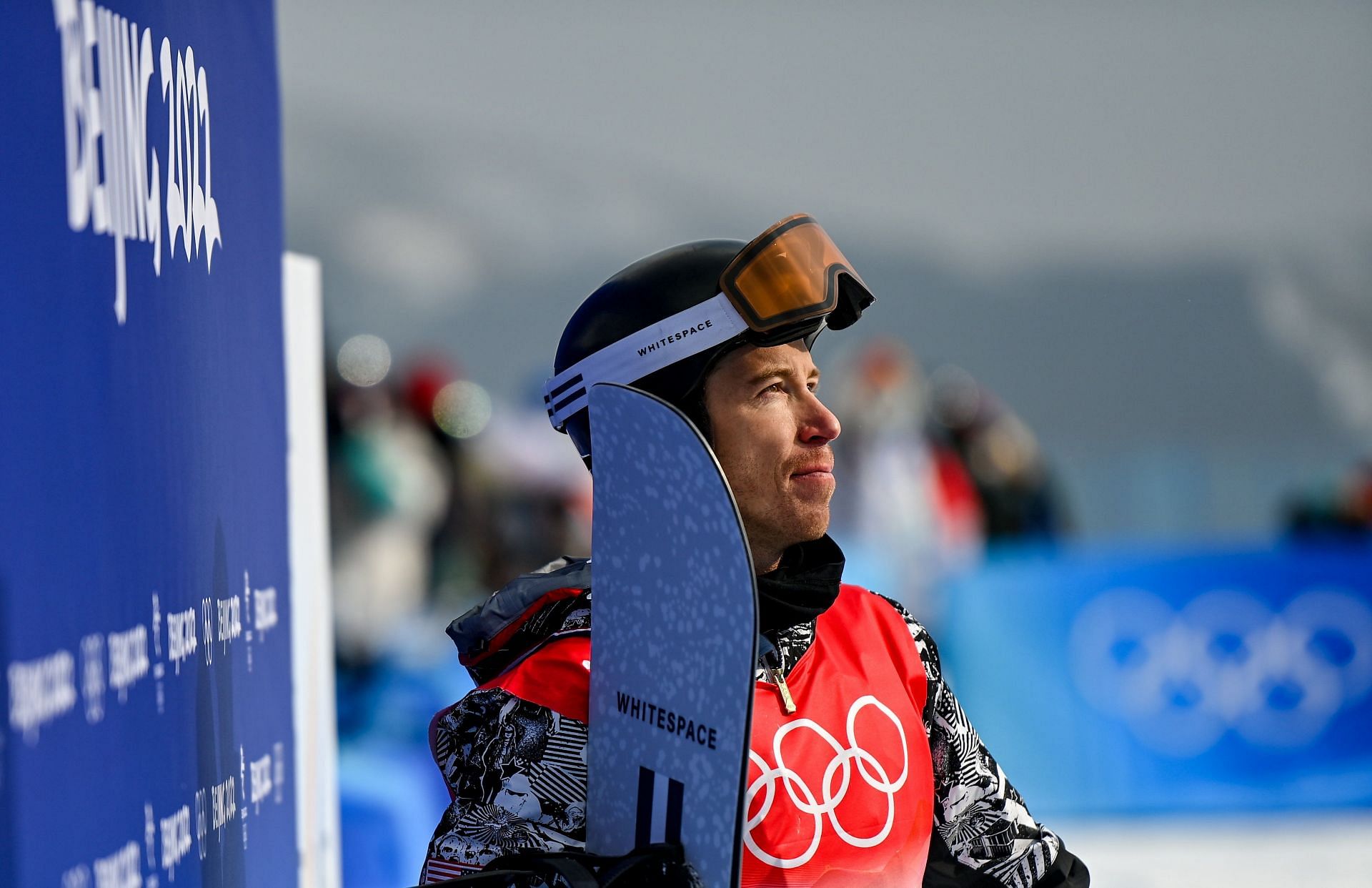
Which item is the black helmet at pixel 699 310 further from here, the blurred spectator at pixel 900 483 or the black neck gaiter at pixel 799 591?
the blurred spectator at pixel 900 483

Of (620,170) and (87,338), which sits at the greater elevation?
(620,170)

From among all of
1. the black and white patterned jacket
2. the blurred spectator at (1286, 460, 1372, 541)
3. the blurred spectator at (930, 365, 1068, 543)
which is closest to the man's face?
the black and white patterned jacket

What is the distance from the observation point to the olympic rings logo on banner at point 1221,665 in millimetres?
6852

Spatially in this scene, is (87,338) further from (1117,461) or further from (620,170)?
(620,170)

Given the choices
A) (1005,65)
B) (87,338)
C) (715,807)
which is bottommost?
(715,807)

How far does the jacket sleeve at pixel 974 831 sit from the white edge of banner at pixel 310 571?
1304 mm

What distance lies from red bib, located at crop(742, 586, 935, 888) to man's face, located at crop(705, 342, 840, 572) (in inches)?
7.5

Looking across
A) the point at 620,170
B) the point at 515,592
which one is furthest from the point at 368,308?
the point at 515,592

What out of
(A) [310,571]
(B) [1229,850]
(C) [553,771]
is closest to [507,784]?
(C) [553,771]

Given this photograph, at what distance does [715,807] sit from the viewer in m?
1.56

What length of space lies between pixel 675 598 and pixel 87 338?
2.23 feet

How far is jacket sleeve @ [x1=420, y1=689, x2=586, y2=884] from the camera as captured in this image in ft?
5.51

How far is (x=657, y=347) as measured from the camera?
73.3 inches

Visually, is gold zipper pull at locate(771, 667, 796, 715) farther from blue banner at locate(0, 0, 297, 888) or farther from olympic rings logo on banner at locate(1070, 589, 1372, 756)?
olympic rings logo on banner at locate(1070, 589, 1372, 756)
